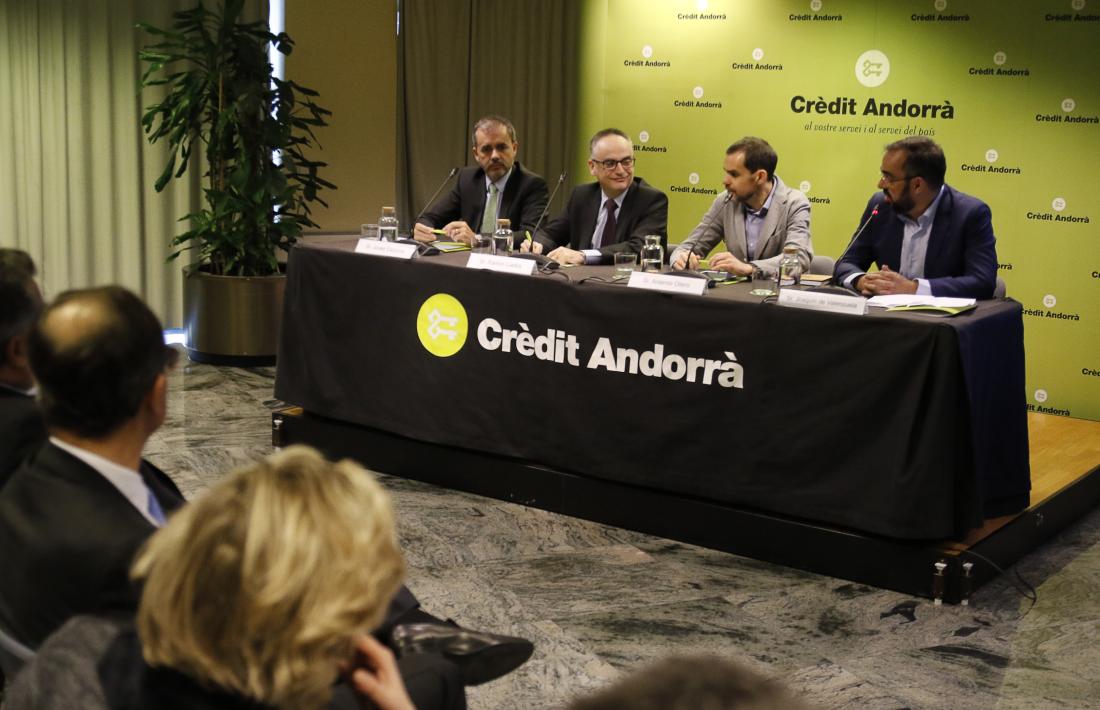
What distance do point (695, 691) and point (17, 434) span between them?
1.59m

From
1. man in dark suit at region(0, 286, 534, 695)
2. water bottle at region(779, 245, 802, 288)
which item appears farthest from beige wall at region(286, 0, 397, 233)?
man in dark suit at region(0, 286, 534, 695)

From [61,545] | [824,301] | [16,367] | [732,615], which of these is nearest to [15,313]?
[16,367]

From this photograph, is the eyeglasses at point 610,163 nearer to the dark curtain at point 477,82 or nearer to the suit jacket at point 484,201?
the suit jacket at point 484,201

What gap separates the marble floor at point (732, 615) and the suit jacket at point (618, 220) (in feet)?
4.51

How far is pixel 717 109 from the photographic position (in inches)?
281

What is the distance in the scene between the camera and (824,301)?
11.9ft

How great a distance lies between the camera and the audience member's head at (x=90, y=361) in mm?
1604

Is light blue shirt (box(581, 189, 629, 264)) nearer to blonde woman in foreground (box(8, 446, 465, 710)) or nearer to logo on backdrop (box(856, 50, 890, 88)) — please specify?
logo on backdrop (box(856, 50, 890, 88))

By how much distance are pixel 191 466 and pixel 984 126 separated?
13.9 feet

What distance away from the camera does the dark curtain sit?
24.6 ft

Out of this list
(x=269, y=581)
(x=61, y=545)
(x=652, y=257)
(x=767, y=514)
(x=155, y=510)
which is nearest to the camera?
(x=269, y=581)

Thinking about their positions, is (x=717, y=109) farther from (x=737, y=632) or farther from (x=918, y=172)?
(x=737, y=632)

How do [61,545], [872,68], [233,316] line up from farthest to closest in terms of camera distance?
[872,68] → [233,316] → [61,545]

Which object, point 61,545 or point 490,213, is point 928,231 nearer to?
point 490,213
